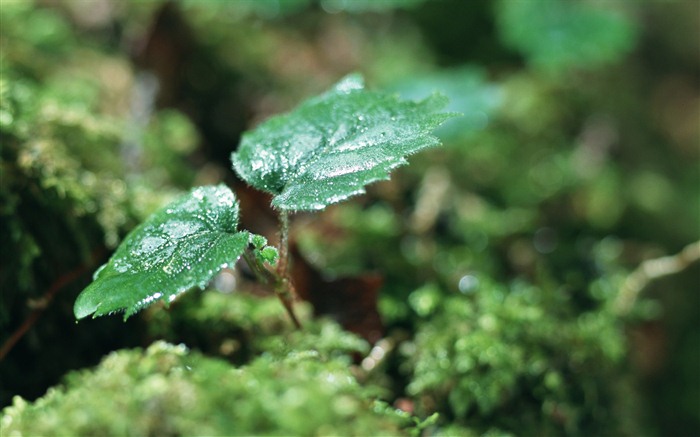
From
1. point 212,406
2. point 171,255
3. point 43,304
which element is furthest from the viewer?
point 43,304

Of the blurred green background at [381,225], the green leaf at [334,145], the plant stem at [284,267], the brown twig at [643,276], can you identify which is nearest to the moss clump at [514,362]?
the blurred green background at [381,225]

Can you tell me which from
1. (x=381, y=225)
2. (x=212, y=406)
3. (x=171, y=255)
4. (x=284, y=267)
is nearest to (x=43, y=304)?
(x=171, y=255)

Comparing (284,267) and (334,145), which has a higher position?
(334,145)

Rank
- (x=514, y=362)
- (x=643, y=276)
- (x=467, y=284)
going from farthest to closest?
(x=643, y=276) → (x=467, y=284) → (x=514, y=362)

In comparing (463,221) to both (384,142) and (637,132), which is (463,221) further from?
(637,132)

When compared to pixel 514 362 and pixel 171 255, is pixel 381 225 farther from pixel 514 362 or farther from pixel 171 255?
pixel 171 255

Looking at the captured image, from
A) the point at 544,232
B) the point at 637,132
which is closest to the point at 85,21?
the point at 544,232

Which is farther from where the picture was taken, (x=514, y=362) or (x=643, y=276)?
(x=643, y=276)
